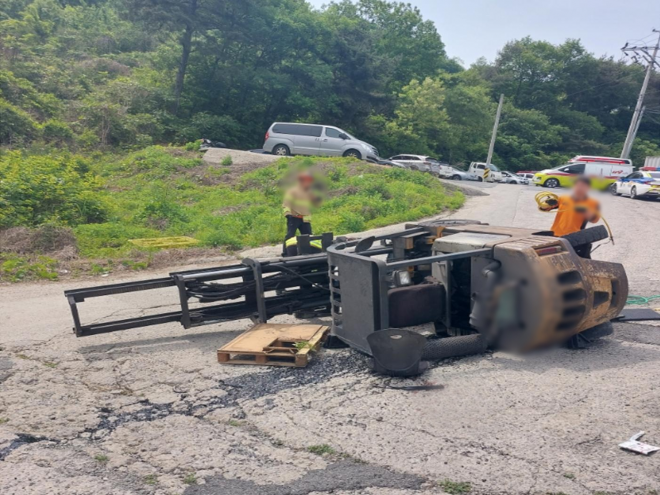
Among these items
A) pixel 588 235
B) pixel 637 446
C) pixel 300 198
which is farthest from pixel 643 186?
pixel 637 446

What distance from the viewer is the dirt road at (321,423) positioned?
369cm

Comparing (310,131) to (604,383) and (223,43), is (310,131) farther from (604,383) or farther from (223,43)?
(604,383)

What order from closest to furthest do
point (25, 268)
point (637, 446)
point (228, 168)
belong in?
point (637, 446)
point (25, 268)
point (228, 168)

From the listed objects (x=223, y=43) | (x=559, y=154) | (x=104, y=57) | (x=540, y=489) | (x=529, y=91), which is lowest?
(x=540, y=489)

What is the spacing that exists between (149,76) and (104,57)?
9758 mm

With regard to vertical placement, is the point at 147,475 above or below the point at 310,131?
below

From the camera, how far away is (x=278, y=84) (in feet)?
48.8

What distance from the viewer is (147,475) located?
12.5ft

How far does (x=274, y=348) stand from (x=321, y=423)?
134 cm

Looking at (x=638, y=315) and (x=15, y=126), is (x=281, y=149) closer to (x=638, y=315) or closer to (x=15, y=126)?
(x=638, y=315)

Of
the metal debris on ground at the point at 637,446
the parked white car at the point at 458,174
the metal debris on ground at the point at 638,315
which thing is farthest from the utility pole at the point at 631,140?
the parked white car at the point at 458,174

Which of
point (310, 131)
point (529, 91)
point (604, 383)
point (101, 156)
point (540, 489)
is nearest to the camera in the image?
point (529, 91)

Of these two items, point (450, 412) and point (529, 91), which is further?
point (450, 412)

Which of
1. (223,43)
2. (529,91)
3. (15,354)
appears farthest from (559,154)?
(223,43)
